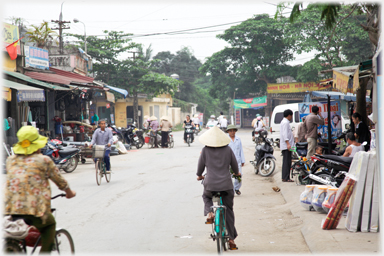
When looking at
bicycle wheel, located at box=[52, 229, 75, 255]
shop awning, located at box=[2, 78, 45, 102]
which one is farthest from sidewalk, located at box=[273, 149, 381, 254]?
shop awning, located at box=[2, 78, 45, 102]

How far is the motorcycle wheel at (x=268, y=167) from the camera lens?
473 inches

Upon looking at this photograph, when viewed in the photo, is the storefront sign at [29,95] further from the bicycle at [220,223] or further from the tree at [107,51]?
the tree at [107,51]

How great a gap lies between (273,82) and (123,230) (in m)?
39.4

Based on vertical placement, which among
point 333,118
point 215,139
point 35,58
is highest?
point 35,58

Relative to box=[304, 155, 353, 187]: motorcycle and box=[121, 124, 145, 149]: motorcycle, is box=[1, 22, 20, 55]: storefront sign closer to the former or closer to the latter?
box=[121, 124, 145, 149]: motorcycle

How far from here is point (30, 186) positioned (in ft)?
12.6

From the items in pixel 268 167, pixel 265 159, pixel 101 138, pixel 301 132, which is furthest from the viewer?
pixel 301 132

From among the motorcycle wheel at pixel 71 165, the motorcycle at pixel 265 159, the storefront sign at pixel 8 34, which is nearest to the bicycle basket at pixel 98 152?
the motorcycle wheel at pixel 71 165

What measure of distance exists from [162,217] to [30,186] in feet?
11.8

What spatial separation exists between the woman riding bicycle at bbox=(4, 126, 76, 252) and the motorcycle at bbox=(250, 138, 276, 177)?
8.67m

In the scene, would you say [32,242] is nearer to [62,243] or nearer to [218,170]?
[62,243]

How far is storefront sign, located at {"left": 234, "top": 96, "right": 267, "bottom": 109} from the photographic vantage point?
1734 inches

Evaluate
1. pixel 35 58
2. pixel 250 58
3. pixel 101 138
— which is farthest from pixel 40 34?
pixel 250 58

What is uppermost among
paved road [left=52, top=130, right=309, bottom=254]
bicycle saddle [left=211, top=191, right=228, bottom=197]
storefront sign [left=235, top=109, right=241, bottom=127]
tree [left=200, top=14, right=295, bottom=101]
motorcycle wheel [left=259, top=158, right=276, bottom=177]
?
tree [left=200, top=14, right=295, bottom=101]
